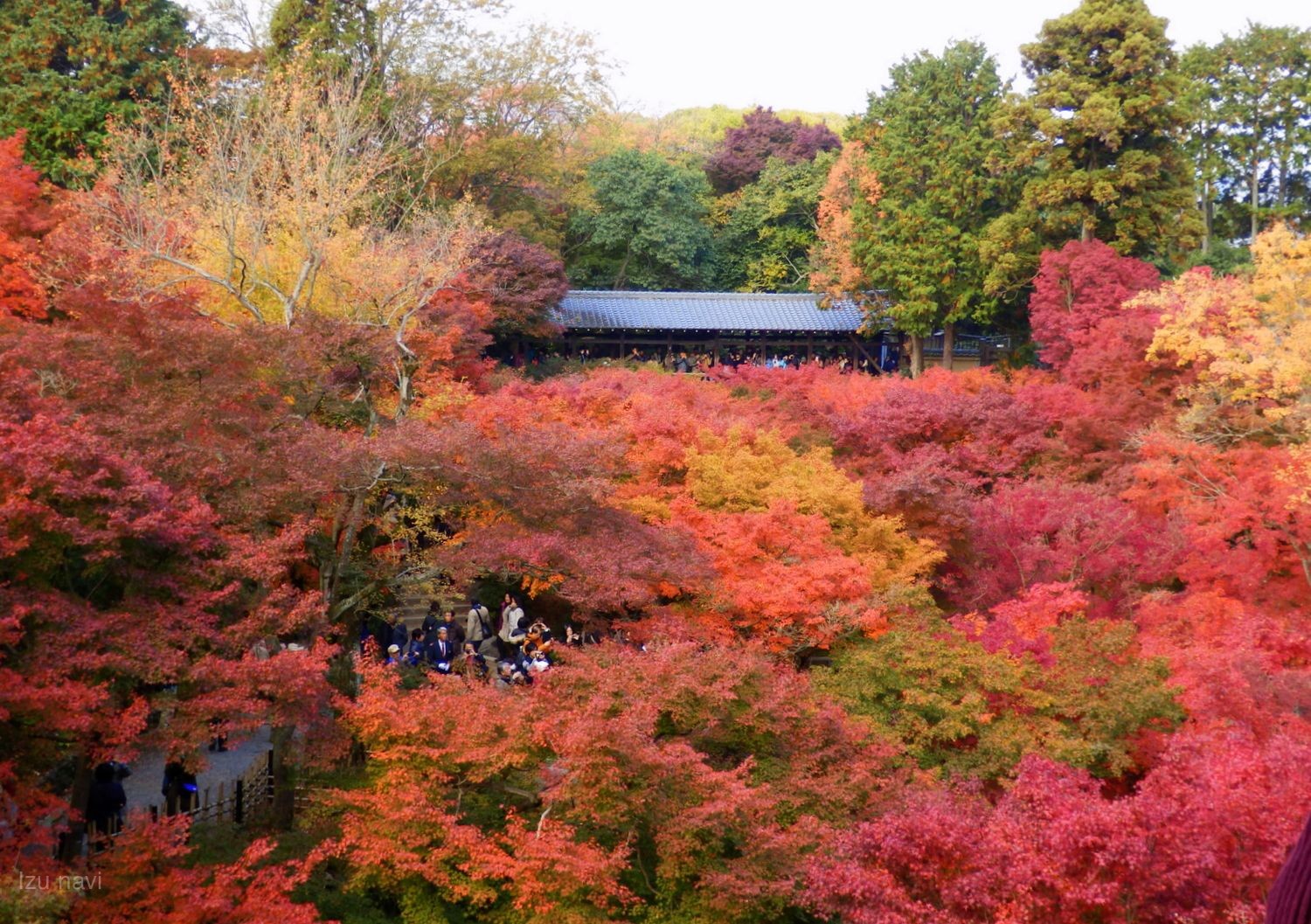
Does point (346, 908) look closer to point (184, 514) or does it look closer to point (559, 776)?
point (559, 776)

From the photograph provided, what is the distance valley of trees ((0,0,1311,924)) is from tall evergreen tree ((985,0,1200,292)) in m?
0.12

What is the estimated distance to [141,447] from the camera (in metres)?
10.5

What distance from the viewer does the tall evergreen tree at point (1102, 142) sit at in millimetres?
26922

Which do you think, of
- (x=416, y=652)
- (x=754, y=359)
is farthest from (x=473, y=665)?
(x=754, y=359)

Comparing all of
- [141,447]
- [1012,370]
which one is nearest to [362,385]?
[141,447]

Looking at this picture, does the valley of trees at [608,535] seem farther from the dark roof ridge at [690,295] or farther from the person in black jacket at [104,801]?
the dark roof ridge at [690,295]

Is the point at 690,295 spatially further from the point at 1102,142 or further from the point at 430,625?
the point at 430,625

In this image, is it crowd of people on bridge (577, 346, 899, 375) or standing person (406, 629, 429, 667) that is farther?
crowd of people on bridge (577, 346, 899, 375)

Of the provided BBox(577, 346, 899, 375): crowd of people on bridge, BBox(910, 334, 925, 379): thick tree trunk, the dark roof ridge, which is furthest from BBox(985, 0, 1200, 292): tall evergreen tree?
the dark roof ridge

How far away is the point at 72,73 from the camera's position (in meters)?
24.7

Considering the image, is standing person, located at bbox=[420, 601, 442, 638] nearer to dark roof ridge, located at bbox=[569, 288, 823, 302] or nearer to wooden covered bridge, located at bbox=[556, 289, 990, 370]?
wooden covered bridge, located at bbox=[556, 289, 990, 370]

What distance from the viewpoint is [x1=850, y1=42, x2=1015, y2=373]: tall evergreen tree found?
98.4 ft

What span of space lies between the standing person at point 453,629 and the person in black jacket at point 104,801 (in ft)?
16.9

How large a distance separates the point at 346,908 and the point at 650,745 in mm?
3102
